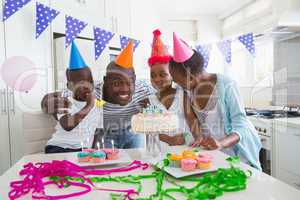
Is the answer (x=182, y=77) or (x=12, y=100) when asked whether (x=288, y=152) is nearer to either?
(x=182, y=77)

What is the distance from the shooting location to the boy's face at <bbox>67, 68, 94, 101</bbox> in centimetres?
196

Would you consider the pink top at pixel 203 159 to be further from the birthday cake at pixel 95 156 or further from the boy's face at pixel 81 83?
the boy's face at pixel 81 83

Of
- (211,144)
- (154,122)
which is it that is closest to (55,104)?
(154,122)

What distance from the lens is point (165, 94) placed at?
1.84m

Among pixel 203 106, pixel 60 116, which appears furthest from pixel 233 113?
pixel 60 116

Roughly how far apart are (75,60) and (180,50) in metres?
0.74

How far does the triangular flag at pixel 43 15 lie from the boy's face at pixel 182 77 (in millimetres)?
877

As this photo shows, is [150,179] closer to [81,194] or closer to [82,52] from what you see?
[81,194]

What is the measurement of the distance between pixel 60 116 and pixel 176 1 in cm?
254

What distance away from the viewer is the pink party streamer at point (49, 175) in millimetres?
916

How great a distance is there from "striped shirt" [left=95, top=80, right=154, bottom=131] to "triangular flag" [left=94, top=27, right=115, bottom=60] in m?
0.36

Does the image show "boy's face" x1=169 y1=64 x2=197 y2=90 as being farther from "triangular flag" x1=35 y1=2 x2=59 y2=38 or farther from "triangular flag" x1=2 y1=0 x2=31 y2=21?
"triangular flag" x1=2 y1=0 x2=31 y2=21

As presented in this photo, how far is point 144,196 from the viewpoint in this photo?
2.88ft

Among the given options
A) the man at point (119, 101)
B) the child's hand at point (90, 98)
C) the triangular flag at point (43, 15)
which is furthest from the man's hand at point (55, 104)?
the triangular flag at point (43, 15)
